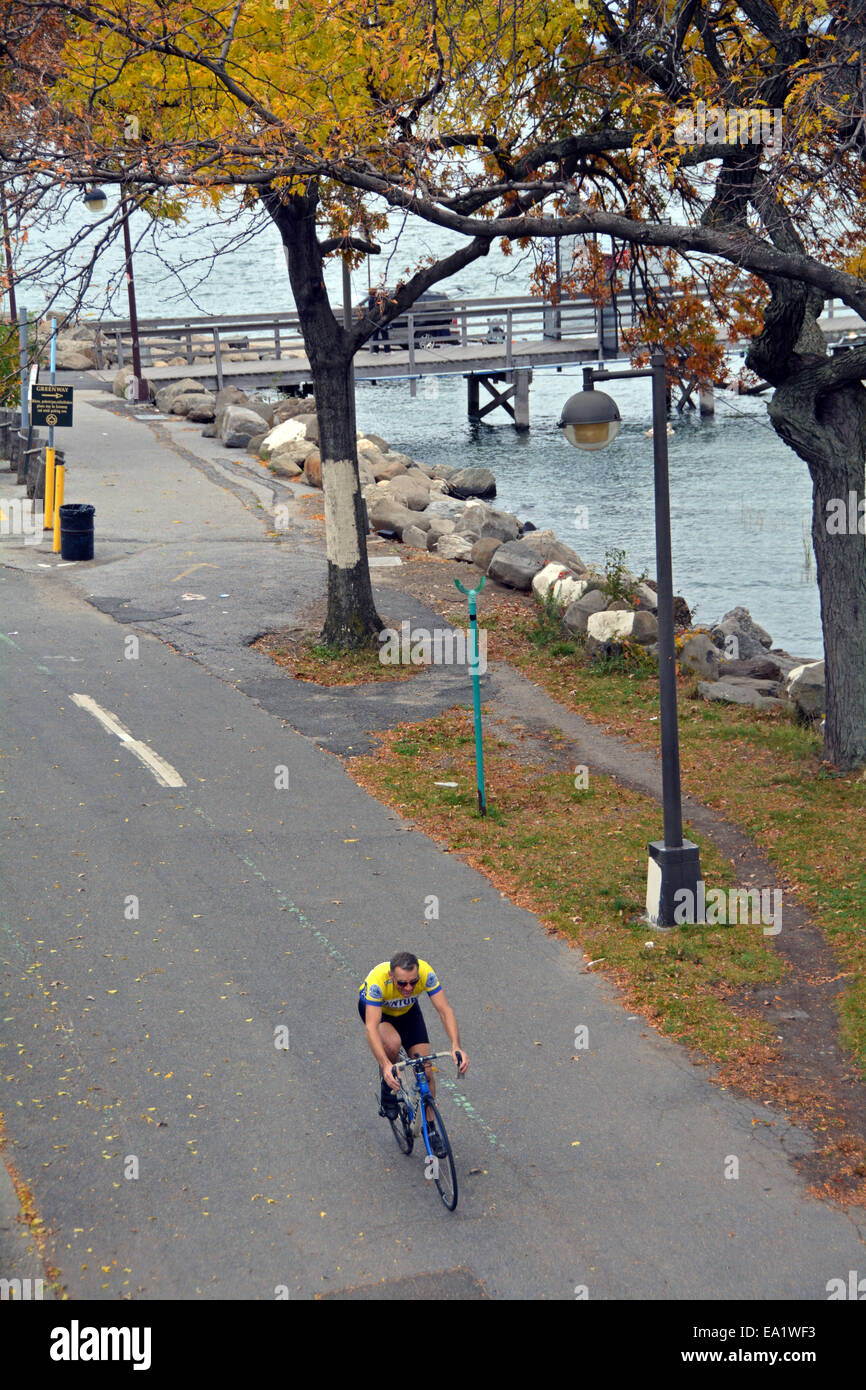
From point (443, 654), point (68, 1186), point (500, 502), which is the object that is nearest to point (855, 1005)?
point (68, 1186)

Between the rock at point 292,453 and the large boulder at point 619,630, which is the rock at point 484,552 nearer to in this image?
the large boulder at point 619,630

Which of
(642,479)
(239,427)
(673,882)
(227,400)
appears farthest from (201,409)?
(673,882)

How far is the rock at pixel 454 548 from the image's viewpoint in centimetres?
2342

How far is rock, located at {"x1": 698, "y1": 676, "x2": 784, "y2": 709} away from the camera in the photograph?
612 inches

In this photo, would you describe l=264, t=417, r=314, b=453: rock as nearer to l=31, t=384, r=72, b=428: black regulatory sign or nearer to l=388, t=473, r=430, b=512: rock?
l=388, t=473, r=430, b=512: rock

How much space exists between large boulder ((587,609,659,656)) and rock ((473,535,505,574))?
5.00 m

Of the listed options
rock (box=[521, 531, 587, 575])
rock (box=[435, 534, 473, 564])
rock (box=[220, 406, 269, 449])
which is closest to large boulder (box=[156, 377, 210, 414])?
rock (box=[220, 406, 269, 449])

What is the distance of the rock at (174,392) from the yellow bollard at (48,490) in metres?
14.2

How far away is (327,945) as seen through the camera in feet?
32.1

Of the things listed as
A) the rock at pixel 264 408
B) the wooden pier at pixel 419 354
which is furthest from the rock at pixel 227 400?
the wooden pier at pixel 419 354

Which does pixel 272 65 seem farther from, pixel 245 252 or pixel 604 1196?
pixel 245 252

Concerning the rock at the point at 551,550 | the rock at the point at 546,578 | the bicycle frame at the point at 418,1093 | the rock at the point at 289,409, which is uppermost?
the rock at the point at 289,409

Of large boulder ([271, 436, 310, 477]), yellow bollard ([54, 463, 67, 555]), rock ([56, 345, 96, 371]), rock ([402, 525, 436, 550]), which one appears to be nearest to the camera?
yellow bollard ([54, 463, 67, 555])

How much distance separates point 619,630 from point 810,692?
115 inches
